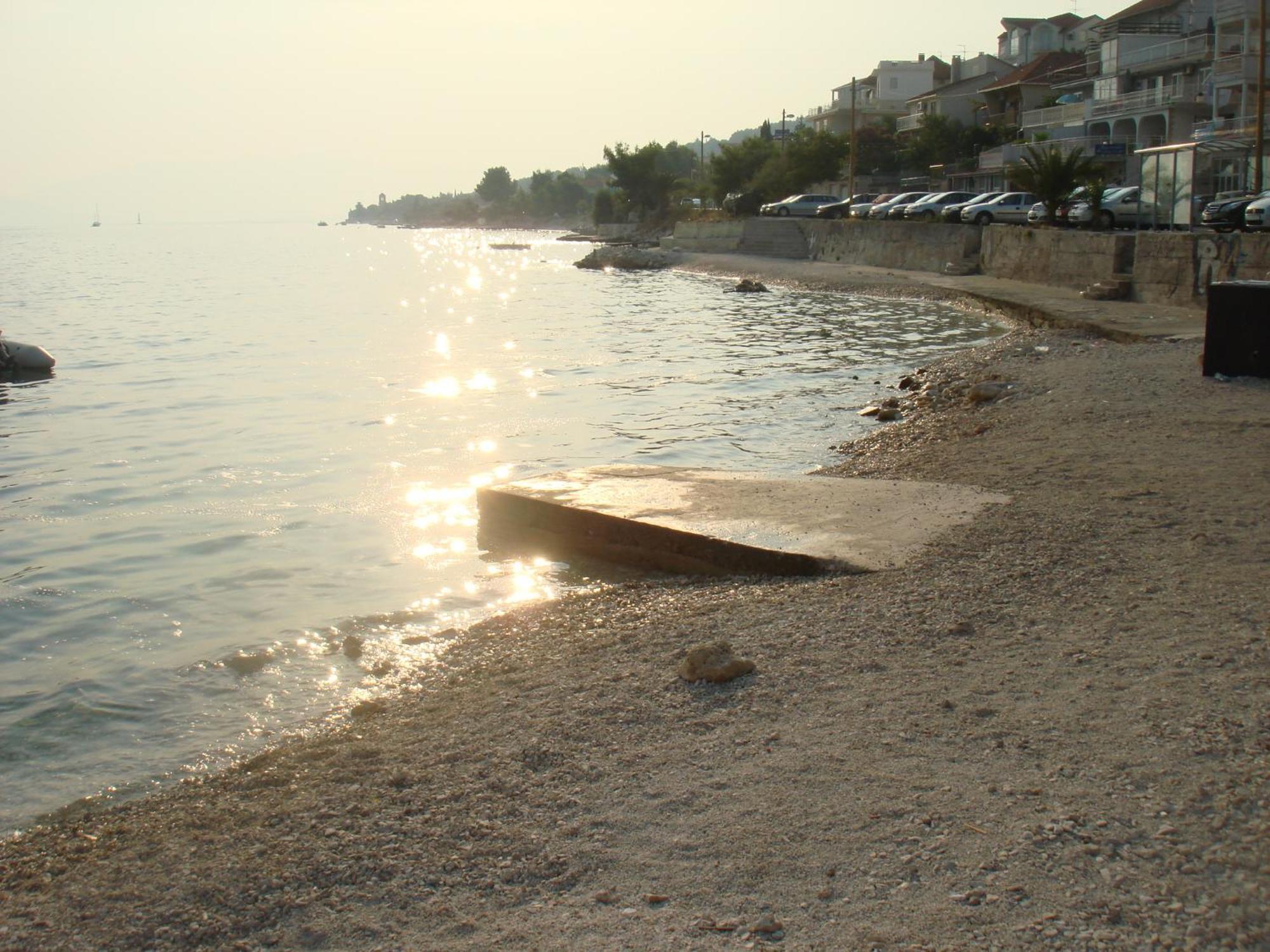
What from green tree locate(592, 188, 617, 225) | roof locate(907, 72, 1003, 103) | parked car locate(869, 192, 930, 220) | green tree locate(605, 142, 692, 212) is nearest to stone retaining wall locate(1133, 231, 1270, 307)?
parked car locate(869, 192, 930, 220)

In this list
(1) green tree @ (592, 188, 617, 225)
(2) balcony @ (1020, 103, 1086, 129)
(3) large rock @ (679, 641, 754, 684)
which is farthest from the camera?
(1) green tree @ (592, 188, 617, 225)

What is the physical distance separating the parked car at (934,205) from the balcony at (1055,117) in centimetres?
1274

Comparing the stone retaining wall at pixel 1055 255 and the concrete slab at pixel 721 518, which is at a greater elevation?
the stone retaining wall at pixel 1055 255

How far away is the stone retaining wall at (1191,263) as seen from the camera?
2097 centimetres

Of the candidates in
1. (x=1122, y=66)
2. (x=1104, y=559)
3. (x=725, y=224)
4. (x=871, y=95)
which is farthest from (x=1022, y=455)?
(x=871, y=95)

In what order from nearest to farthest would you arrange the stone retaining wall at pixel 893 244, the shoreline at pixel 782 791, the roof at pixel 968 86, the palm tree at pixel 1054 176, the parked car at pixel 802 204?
the shoreline at pixel 782 791
the palm tree at pixel 1054 176
the stone retaining wall at pixel 893 244
the parked car at pixel 802 204
the roof at pixel 968 86

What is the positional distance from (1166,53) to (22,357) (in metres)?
50.7

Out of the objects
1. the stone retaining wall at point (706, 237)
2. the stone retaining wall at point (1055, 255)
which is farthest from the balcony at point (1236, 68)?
the stone retaining wall at point (706, 237)

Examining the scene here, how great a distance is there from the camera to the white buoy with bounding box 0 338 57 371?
72.1 feet

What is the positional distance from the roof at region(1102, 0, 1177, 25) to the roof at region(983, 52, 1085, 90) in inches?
346

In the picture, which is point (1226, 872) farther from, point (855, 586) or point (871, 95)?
point (871, 95)

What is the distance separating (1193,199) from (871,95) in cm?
7974

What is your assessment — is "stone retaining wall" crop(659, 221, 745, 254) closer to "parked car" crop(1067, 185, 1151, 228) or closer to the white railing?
the white railing

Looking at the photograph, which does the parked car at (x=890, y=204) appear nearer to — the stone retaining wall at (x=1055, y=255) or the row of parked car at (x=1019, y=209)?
the row of parked car at (x=1019, y=209)
